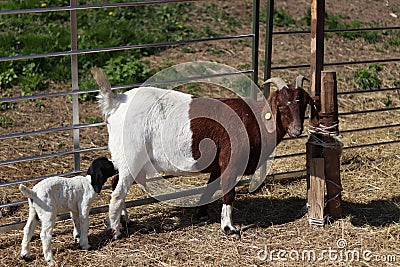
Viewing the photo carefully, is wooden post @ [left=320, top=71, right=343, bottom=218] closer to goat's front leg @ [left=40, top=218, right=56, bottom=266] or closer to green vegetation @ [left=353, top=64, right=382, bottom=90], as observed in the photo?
goat's front leg @ [left=40, top=218, right=56, bottom=266]

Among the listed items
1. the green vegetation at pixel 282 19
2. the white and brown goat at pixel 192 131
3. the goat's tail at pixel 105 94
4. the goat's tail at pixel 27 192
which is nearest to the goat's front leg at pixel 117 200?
the white and brown goat at pixel 192 131

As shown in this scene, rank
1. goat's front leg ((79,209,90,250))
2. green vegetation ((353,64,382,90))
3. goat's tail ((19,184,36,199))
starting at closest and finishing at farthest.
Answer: goat's tail ((19,184,36,199)) → goat's front leg ((79,209,90,250)) → green vegetation ((353,64,382,90))

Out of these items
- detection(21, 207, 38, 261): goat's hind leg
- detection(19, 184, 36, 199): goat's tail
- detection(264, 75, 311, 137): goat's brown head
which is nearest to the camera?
detection(19, 184, 36, 199): goat's tail

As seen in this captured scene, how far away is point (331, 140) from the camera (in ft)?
18.8

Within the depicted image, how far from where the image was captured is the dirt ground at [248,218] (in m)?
5.25

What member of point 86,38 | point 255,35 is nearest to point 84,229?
point 255,35

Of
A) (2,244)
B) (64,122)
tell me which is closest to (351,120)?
(64,122)

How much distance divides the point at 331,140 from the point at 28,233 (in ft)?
8.32

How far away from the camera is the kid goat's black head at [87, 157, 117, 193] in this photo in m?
5.24

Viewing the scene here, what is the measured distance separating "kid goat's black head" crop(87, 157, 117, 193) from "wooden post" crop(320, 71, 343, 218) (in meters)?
1.77

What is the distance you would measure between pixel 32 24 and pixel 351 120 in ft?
16.5

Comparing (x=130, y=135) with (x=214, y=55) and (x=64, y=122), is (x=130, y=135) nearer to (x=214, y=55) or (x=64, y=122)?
(x=64, y=122)

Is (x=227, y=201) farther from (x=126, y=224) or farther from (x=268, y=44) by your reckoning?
(x=268, y=44)

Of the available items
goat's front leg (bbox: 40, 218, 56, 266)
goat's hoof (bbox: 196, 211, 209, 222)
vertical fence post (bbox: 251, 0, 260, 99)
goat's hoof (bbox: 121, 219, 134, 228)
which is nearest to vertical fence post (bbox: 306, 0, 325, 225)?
vertical fence post (bbox: 251, 0, 260, 99)
